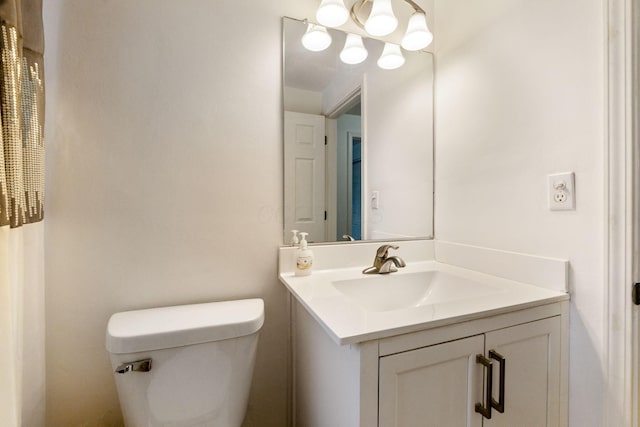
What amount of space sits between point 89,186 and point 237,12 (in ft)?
2.59

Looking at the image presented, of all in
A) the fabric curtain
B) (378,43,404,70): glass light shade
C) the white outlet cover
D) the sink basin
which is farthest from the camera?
(378,43,404,70): glass light shade

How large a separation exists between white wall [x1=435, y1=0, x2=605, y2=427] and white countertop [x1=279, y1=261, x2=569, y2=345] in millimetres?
146

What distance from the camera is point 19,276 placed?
71 centimetres

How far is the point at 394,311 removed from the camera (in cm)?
71

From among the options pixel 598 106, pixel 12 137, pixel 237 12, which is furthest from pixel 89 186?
pixel 598 106

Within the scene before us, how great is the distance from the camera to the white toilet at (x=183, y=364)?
755 millimetres

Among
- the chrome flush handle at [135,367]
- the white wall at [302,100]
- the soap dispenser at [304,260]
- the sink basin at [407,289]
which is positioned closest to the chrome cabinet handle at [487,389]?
the sink basin at [407,289]

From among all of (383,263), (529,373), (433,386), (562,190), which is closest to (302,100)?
(383,263)

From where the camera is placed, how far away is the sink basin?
103 centimetres

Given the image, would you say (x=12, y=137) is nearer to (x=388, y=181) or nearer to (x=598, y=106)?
(x=388, y=181)

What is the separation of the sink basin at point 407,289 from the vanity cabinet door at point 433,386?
0.33 meters

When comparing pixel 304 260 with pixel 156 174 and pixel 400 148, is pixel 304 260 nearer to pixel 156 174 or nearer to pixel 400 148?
pixel 156 174

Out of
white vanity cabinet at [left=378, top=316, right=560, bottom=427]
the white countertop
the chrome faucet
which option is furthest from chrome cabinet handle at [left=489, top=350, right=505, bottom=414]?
the chrome faucet

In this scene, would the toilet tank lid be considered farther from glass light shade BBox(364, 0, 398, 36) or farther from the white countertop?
glass light shade BBox(364, 0, 398, 36)
